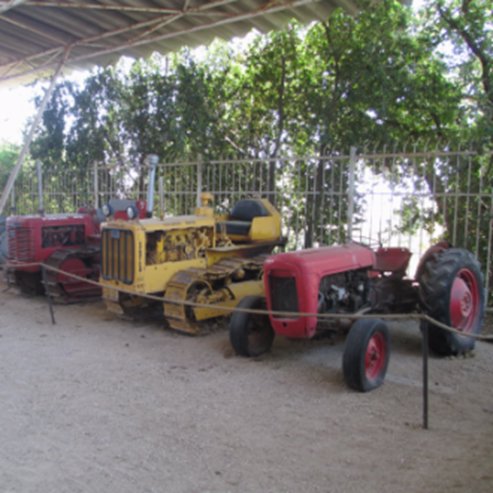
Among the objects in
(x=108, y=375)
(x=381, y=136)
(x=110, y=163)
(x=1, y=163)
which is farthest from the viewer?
(x=1, y=163)

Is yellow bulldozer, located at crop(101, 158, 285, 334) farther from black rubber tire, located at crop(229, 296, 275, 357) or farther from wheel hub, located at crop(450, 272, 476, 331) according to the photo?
wheel hub, located at crop(450, 272, 476, 331)

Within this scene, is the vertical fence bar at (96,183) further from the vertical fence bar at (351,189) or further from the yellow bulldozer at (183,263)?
the vertical fence bar at (351,189)

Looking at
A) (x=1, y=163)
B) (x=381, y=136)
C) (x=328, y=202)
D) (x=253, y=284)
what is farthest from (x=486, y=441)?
(x=1, y=163)

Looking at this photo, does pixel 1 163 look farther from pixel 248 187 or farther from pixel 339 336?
pixel 339 336

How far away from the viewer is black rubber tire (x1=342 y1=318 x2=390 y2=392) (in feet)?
15.8

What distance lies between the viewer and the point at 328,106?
10.4m

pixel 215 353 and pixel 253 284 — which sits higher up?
pixel 253 284

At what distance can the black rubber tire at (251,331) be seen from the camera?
588cm

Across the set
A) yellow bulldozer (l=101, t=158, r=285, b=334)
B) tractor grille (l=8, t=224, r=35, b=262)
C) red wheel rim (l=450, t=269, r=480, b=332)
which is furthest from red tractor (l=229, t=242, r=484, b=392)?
tractor grille (l=8, t=224, r=35, b=262)

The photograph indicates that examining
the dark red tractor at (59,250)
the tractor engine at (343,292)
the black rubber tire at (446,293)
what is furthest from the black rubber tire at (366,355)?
the dark red tractor at (59,250)

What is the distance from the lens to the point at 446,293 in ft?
18.8

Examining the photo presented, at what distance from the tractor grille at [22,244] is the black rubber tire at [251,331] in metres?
4.79

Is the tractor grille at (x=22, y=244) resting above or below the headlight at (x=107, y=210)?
below

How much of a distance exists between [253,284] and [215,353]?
4.93ft
